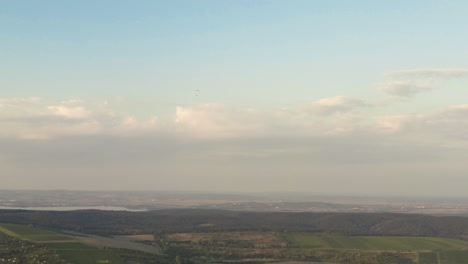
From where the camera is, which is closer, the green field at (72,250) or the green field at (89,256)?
the green field at (89,256)

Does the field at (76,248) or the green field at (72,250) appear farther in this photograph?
the field at (76,248)

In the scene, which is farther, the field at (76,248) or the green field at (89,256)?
the field at (76,248)

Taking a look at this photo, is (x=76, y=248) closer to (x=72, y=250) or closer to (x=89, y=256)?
(x=72, y=250)

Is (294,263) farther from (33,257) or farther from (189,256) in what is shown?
(33,257)

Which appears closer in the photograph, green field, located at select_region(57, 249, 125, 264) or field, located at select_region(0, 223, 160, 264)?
green field, located at select_region(57, 249, 125, 264)

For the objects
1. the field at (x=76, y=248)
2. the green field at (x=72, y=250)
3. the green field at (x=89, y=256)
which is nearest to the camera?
the green field at (x=89, y=256)

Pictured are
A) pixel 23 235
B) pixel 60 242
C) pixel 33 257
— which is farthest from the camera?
pixel 23 235

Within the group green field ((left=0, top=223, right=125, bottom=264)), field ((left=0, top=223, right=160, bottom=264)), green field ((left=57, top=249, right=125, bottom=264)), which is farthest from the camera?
field ((left=0, top=223, right=160, bottom=264))

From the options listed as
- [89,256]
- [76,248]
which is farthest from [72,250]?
[89,256]

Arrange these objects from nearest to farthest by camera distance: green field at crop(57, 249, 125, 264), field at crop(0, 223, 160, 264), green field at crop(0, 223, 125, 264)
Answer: green field at crop(57, 249, 125, 264) < green field at crop(0, 223, 125, 264) < field at crop(0, 223, 160, 264)

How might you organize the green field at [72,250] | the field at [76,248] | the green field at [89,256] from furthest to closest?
1. the field at [76,248]
2. the green field at [72,250]
3. the green field at [89,256]

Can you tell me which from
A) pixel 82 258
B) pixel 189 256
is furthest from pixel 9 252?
pixel 189 256
